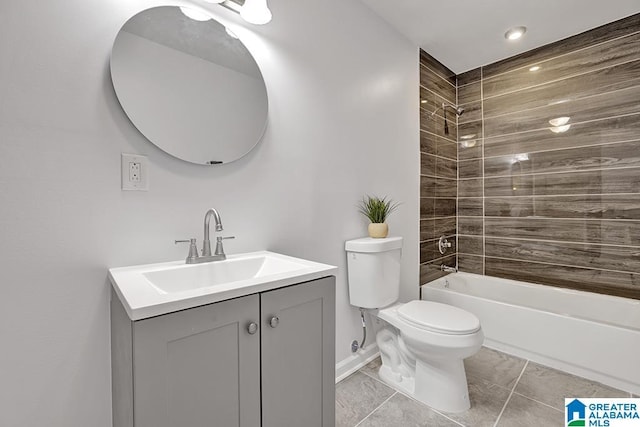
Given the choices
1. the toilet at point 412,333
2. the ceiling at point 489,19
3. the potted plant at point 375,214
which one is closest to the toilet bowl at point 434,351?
the toilet at point 412,333

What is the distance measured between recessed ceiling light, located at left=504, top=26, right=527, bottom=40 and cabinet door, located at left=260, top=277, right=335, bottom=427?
8.27 ft

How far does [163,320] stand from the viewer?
0.74 meters

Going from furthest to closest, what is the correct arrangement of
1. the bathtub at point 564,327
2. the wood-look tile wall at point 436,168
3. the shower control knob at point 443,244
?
1. the shower control knob at point 443,244
2. the wood-look tile wall at point 436,168
3. the bathtub at point 564,327

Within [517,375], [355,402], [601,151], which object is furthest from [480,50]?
[355,402]

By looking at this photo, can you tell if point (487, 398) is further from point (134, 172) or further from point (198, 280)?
point (134, 172)

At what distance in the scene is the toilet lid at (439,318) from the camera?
1.50m

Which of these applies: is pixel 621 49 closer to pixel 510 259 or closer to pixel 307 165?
pixel 510 259

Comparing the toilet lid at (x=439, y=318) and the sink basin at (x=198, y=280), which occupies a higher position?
the sink basin at (x=198, y=280)

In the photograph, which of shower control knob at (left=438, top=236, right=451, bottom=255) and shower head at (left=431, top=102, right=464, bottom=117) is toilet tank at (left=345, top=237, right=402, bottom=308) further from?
shower head at (left=431, top=102, right=464, bottom=117)

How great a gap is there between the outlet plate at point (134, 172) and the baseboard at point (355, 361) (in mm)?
1484

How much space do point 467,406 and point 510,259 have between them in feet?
5.39

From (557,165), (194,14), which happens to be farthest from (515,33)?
(194,14)

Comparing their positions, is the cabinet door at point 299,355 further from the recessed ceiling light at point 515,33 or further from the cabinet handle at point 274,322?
the recessed ceiling light at point 515,33

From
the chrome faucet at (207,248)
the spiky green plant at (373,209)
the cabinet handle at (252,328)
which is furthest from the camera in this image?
the spiky green plant at (373,209)
